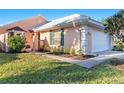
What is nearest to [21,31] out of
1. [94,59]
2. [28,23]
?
[28,23]

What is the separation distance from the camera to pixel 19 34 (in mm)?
9719

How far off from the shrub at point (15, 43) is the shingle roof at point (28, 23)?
15.8 inches

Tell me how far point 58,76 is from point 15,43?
5.83 ft

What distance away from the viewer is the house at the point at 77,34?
36.7 feet

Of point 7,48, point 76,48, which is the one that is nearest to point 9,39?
point 7,48

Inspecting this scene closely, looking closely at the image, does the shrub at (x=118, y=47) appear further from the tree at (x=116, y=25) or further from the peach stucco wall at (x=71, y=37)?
the peach stucco wall at (x=71, y=37)

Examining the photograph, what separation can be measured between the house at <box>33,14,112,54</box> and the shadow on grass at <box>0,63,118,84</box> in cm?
127

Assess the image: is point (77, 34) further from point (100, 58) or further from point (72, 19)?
point (100, 58)

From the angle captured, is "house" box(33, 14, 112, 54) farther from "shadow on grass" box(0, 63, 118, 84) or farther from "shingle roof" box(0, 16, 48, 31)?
"shadow on grass" box(0, 63, 118, 84)

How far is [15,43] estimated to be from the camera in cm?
966

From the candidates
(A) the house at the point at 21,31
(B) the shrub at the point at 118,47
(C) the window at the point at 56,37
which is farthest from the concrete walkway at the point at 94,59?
(C) the window at the point at 56,37

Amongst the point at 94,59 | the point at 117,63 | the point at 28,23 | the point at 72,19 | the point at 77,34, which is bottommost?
the point at 117,63

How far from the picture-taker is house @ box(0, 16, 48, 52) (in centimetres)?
939
